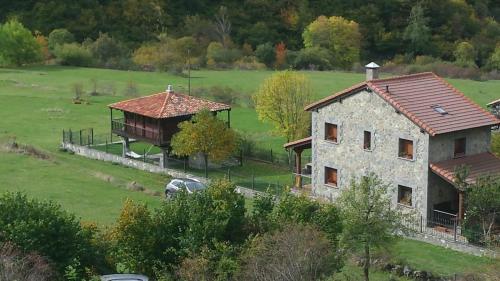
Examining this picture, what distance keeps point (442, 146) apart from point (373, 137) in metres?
3.55

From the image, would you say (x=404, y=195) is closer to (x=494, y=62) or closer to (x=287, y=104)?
(x=287, y=104)

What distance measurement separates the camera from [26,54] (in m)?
103

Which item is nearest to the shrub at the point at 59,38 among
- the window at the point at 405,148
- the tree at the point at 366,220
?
the window at the point at 405,148

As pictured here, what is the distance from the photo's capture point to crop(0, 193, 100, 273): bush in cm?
3269

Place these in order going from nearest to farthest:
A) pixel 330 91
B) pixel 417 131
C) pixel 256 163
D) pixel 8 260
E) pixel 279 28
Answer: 1. pixel 8 260
2. pixel 417 131
3. pixel 256 163
4. pixel 330 91
5. pixel 279 28

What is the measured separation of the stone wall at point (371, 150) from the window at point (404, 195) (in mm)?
252

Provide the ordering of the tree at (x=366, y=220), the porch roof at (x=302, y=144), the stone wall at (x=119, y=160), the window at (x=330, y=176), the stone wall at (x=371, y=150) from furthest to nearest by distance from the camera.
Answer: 1. the stone wall at (x=119, y=160)
2. the porch roof at (x=302, y=144)
3. the window at (x=330, y=176)
4. the stone wall at (x=371, y=150)
5. the tree at (x=366, y=220)

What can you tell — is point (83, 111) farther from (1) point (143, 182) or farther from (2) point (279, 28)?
(2) point (279, 28)

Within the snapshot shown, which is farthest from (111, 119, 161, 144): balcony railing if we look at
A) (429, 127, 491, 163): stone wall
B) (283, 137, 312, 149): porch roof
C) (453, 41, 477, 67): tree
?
(453, 41, 477, 67): tree

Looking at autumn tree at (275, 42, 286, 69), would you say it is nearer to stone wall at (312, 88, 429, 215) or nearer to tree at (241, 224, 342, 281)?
stone wall at (312, 88, 429, 215)

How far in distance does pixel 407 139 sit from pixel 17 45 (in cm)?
6564

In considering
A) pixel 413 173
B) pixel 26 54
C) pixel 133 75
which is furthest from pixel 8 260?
pixel 26 54

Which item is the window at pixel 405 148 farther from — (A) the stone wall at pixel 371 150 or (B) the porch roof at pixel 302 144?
(B) the porch roof at pixel 302 144

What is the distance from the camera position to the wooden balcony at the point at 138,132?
5681cm
